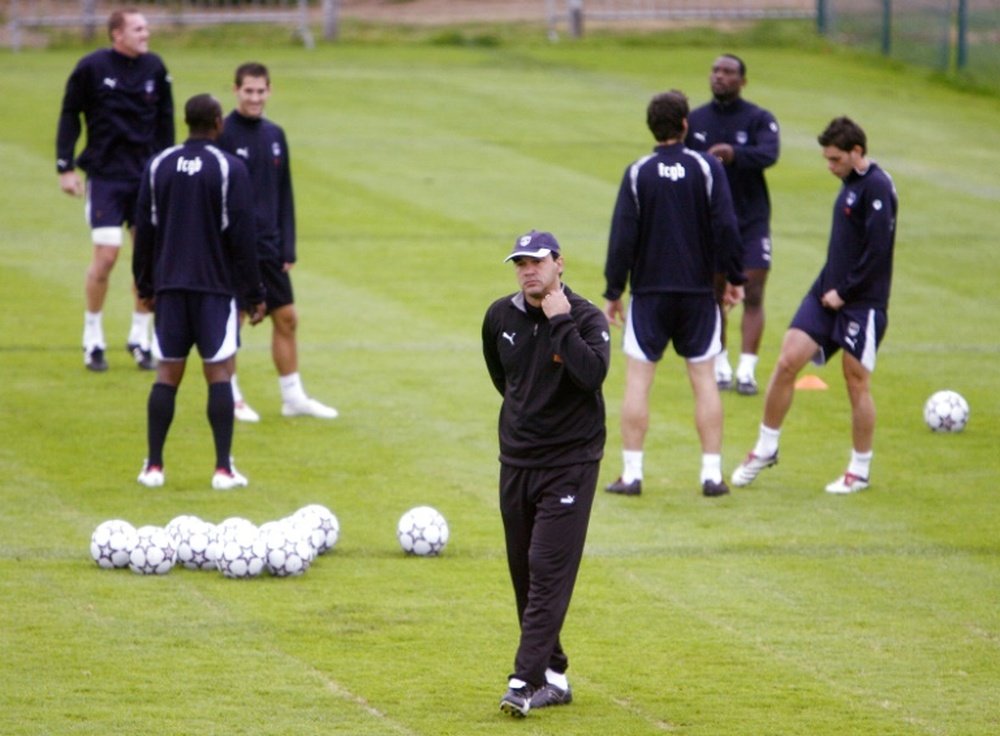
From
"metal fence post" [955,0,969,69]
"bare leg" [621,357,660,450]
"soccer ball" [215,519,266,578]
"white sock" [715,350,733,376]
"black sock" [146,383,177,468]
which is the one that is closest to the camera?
"soccer ball" [215,519,266,578]

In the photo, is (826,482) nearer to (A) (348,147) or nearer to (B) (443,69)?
(A) (348,147)

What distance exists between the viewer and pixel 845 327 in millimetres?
11844

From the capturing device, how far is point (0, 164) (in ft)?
79.5

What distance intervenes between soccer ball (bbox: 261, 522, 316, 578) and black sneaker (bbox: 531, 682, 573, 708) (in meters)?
2.34

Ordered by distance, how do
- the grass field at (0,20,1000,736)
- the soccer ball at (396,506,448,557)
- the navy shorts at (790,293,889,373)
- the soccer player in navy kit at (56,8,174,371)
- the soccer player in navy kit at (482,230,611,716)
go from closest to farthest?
the soccer player in navy kit at (482,230,611,716), the grass field at (0,20,1000,736), the soccer ball at (396,506,448,557), the navy shorts at (790,293,889,373), the soccer player in navy kit at (56,8,174,371)

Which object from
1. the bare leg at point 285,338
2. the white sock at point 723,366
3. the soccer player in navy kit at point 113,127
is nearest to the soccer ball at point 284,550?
the bare leg at point 285,338

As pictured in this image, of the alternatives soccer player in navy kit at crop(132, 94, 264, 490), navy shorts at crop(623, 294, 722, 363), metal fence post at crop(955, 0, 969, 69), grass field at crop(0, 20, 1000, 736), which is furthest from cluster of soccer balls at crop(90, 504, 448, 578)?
metal fence post at crop(955, 0, 969, 69)

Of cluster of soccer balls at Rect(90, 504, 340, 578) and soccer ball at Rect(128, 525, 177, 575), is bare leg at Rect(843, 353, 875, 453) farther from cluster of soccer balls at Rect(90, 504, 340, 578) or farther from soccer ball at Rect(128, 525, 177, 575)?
soccer ball at Rect(128, 525, 177, 575)

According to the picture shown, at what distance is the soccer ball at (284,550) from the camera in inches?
396

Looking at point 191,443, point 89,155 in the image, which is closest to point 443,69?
point 89,155

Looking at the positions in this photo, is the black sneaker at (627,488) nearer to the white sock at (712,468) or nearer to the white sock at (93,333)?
the white sock at (712,468)

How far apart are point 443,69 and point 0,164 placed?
377 inches

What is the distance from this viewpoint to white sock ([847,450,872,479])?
39.8 ft

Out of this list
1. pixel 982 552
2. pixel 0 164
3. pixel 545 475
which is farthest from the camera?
pixel 0 164
